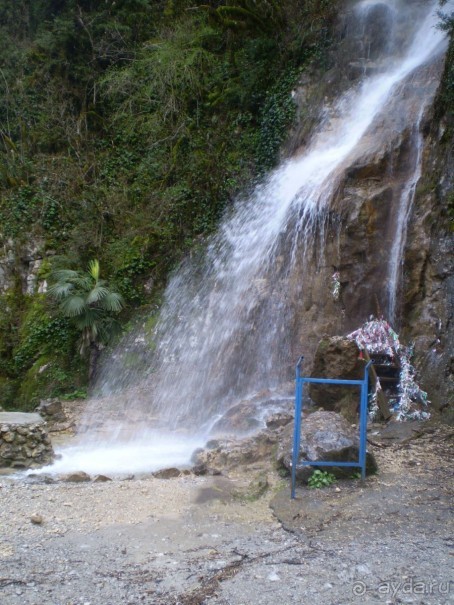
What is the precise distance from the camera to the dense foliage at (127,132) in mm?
14000

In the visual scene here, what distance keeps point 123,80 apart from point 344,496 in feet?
48.7

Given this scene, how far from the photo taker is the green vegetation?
6348 millimetres

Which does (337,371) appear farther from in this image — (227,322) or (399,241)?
(227,322)

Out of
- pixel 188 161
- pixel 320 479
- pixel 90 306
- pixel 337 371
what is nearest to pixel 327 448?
pixel 320 479

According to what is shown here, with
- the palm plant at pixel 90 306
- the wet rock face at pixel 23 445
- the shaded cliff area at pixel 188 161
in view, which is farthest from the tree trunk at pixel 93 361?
the wet rock face at pixel 23 445

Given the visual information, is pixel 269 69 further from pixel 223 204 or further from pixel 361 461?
pixel 361 461

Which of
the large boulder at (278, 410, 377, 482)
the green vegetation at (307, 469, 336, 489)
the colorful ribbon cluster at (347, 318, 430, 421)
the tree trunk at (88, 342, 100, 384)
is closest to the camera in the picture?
the green vegetation at (307, 469, 336, 489)

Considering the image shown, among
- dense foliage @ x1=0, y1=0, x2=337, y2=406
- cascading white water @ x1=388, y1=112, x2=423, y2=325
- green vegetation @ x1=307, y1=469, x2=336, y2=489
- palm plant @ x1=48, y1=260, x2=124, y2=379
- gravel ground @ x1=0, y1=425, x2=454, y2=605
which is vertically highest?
dense foliage @ x1=0, y1=0, x2=337, y2=406

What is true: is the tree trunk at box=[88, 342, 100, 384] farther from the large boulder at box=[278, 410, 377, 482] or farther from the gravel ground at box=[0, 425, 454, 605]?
the large boulder at box=[278, 410, 377, 482]

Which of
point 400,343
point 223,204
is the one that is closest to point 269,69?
point 223,204

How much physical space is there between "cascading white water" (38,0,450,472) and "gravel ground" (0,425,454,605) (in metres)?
1.99

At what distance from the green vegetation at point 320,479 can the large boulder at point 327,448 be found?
0.15ft

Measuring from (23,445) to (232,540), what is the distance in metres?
4.22

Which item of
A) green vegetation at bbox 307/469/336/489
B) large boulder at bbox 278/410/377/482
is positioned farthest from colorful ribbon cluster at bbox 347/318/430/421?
green vegetation at bbox 307/469/336/489
